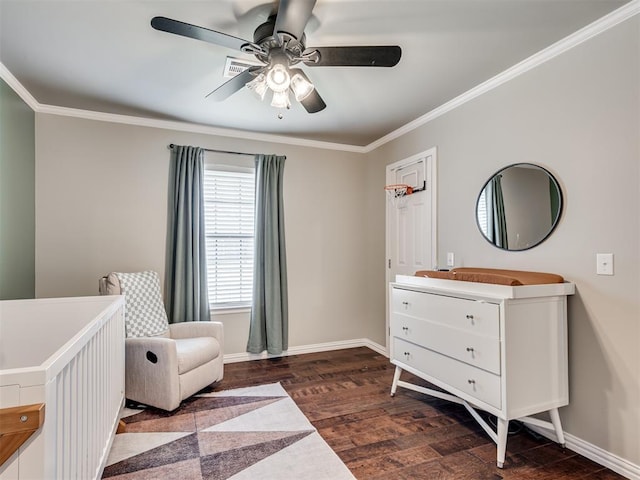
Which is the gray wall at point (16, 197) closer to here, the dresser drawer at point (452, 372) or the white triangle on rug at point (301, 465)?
the white triangle on rug at point (301, 465)

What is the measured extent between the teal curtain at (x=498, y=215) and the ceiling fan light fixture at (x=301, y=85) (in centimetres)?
153

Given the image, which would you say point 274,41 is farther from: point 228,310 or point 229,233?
point 228,310

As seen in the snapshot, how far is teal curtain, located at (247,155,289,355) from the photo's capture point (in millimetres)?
3740

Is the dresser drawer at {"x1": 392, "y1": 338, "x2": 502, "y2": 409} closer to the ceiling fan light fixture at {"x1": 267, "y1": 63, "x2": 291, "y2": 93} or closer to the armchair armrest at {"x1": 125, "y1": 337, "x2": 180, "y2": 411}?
the armchair armrest at {"x1": 125, "y1": 337, "x2": 180, "y2": 411}

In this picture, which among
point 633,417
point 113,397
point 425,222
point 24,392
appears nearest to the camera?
point 24,392

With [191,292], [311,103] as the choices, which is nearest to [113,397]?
[191,292]

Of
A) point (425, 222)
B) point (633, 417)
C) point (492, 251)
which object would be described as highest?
point (425, 222)

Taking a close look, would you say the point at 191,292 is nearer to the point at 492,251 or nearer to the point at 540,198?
the point at 492,251

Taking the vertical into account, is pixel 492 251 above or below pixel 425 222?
below

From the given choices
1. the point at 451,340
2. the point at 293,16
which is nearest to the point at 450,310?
the point at 451,340

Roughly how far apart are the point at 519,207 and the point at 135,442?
116 inches

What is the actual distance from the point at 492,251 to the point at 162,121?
127 inches

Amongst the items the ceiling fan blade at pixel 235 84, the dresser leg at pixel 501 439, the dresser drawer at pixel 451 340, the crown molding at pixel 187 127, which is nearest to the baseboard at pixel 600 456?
the dresser leg at pixel 501 439

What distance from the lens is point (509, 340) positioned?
1912 mm
